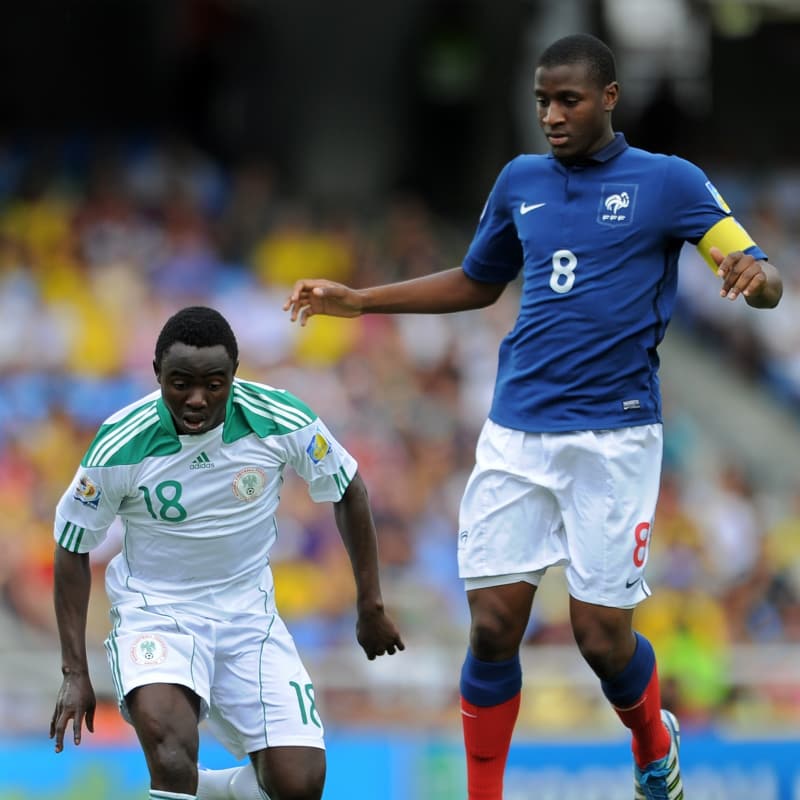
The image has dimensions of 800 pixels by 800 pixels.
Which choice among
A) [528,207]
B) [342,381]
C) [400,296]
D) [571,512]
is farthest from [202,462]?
[342,381]

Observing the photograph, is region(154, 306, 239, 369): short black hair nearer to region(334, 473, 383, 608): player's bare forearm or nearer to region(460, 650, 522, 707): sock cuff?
region(334, 473, 383, 608): player's bare forearm

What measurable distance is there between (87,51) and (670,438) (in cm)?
736

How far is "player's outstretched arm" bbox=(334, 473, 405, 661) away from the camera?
560cm

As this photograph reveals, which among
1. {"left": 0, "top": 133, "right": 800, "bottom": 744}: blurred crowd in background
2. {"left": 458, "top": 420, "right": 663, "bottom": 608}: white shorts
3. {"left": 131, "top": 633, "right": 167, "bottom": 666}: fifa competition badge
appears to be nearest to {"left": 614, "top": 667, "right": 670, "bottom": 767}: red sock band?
{"left": 458, "top": 420, "right": 663, "bottom": 608}: white shorts

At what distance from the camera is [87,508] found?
213 inches

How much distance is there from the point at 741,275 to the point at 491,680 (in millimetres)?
1524

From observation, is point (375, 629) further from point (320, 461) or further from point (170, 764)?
point (170, 764)

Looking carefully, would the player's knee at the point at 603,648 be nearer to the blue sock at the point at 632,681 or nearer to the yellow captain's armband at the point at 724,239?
the blue sock at the point at 632,681

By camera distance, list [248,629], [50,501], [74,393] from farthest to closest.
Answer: [74,393] → [50,501] → [248,629]

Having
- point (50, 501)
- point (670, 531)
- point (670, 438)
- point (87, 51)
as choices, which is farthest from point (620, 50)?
point (50, 501)

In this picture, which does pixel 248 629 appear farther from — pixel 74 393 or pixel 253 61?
pixel 253 61

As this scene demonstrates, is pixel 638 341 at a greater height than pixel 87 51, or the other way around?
pixel 87 51

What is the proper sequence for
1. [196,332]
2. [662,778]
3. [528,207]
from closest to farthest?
[196,332], [528,207], [662,778]

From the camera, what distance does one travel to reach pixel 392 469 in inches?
479
